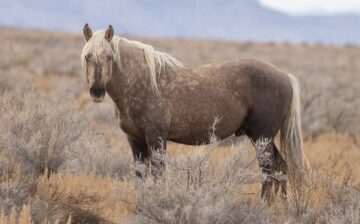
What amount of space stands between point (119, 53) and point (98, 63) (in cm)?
42

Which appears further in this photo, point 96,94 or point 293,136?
point 293,136

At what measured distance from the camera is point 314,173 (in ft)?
18.2

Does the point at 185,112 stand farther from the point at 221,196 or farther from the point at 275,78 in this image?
the point at 221,196

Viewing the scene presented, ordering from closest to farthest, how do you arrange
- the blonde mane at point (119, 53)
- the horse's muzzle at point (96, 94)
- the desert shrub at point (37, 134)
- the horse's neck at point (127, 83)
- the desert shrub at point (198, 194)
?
the desert shrub at point (198, 194), the horse's muzzle at point (96, 94), the blonde mane at point (119, 53), the horse's neck at point (127, 83), the desert shrub at point (37, 134)

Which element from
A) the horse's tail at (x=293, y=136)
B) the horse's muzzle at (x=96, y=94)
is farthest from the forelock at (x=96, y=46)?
the horse's tail at (x=293, y=136)

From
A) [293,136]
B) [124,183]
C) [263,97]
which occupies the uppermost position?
[263,97]

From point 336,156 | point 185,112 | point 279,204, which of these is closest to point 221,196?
point 279,204

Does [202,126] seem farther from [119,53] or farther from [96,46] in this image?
[96,46]

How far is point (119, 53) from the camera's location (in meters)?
5.92

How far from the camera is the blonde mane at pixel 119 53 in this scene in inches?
220

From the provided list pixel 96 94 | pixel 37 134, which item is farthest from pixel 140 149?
pixel 37 134

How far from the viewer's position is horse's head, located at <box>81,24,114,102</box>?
5.52 meters

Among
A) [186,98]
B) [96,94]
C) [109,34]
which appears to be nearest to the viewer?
[96,94]

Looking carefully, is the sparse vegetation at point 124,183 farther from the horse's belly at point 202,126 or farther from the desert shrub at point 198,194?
the horse's belly at point 202,126
